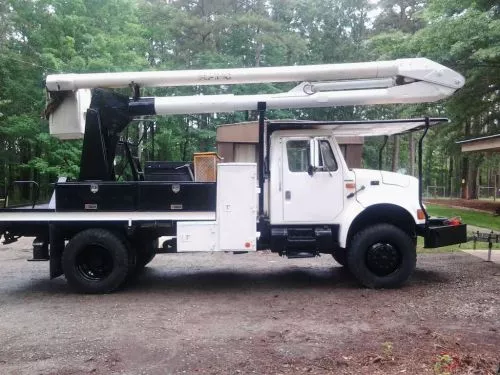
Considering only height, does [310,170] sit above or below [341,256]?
above

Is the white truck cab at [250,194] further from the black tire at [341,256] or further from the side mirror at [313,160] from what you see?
the black tire at [341,256]

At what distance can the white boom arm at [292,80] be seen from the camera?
7867 mm


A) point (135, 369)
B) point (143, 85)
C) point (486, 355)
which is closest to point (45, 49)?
point (143, 85)

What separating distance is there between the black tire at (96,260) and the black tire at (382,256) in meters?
3.52

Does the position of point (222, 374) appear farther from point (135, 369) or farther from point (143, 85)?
point (143, 85)

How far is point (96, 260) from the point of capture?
7.73 meters

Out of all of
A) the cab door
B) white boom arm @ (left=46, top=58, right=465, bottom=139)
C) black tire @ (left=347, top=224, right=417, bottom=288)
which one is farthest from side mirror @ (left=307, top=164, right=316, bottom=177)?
black tire @ (left=347, top=224, right=417, bottom=288)

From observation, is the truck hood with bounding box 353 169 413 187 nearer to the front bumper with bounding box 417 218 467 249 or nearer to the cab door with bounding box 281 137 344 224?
the cab door with bounding box 281 137 344 224

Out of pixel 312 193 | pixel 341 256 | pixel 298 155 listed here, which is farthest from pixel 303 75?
pixel 341 256

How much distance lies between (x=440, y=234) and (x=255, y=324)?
3.67m

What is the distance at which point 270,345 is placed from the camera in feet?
16.9

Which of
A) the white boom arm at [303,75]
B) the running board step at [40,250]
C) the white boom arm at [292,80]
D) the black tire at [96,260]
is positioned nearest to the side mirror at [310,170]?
the white boom arm at [292,80]

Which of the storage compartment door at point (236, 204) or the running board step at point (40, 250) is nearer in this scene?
the storage compartment door at point (236, 204)

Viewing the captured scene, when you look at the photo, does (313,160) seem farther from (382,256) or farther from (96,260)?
(96,260)
